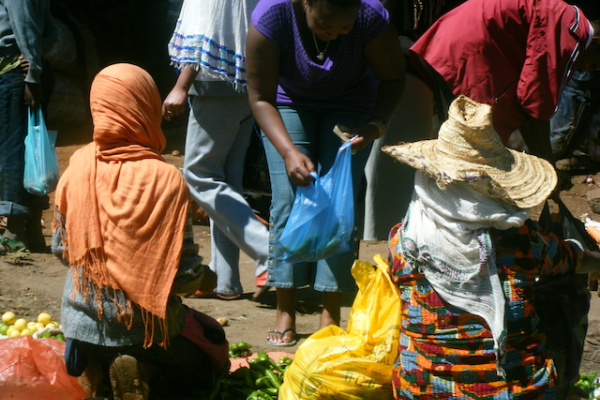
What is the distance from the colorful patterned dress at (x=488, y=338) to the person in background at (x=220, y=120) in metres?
2.03

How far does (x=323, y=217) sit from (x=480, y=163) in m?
0.88

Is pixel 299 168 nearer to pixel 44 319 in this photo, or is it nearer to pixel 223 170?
pixel 223 170

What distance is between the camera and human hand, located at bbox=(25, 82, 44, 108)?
5727 mm

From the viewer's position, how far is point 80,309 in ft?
10.7

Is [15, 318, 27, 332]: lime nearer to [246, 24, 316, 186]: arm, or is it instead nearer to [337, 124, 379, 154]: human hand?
[246, 24, 316, 186]: arm

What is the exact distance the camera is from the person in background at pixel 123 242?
3.20 metres

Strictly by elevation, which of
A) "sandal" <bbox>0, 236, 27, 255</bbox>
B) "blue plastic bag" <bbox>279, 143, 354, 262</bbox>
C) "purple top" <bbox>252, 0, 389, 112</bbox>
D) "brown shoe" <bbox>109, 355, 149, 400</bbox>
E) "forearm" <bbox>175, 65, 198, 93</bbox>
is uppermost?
"purple top" <bbox>252, 0, 389, 112</bbox>

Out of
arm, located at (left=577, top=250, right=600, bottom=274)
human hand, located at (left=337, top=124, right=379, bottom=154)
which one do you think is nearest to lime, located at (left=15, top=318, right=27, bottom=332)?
human hand, located at (left=337, top=124, right=379, bottom=154)

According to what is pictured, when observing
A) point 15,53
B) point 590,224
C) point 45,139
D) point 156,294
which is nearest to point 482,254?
point 590,224

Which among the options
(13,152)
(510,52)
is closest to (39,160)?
(13,152)

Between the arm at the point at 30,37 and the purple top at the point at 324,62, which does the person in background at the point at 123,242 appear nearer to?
the purple top at the point at 324,62

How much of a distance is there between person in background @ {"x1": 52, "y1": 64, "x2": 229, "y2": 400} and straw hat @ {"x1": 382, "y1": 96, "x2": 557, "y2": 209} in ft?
3.14

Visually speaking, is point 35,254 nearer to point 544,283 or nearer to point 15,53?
point 15,53

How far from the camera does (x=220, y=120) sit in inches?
188
